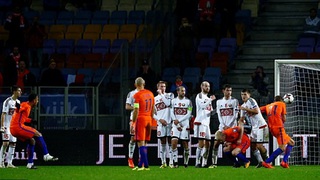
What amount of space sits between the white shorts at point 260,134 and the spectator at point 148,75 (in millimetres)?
3489

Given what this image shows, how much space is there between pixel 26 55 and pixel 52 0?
4.12 m

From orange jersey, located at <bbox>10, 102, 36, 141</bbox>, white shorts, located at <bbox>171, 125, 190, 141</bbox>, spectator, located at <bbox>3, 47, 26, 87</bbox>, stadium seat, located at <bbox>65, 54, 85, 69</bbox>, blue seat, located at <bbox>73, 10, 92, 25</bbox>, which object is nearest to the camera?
orange jersey, located at <bbox>10, 102, 36, 141</bbox>

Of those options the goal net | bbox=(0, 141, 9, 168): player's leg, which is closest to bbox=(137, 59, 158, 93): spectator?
the goal net

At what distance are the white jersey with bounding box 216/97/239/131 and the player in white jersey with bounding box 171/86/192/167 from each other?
0.69 m

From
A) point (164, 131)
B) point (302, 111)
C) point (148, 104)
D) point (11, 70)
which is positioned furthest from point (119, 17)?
point (148, 104)

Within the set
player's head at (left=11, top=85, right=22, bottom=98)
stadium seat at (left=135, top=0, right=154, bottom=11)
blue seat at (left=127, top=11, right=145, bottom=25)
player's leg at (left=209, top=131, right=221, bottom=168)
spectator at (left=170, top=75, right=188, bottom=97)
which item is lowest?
player's leg at (left=209, top=131, right=221, bottom=168)

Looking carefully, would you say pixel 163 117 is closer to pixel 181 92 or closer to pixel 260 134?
pixel 181 92

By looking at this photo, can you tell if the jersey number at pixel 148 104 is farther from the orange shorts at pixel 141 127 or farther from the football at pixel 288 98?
the football at pixel 288 98

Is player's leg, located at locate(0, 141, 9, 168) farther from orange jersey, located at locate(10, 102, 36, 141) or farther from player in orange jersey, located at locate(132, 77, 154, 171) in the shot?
player in orange jersey, located at locate(132, 77, 154, 171)

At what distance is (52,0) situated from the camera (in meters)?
35.1

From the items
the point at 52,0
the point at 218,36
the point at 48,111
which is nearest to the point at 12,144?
the point at 48,111

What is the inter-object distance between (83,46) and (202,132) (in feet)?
26.1

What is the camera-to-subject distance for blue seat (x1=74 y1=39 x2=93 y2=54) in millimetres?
32250

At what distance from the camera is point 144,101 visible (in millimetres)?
23234
